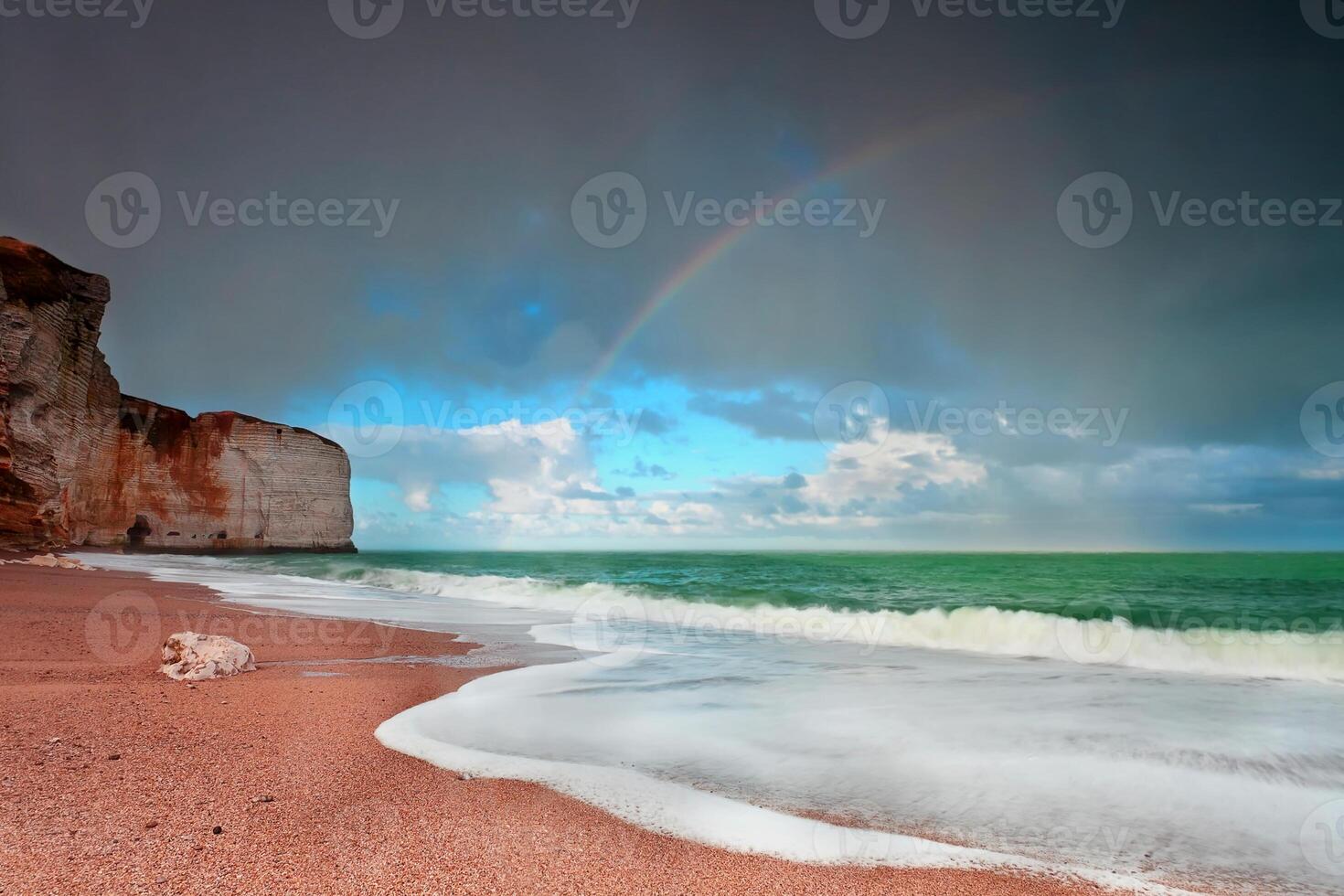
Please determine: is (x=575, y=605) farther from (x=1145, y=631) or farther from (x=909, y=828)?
(x=909, y=828)

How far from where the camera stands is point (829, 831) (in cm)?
295

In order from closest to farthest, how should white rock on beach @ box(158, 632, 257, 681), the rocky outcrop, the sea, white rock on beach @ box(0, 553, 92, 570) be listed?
the sea
white rock on beach @ box(158, 632, 257, 681)
white rock on beach @ box(0, 553, 92, 570)
the rocky outcrop

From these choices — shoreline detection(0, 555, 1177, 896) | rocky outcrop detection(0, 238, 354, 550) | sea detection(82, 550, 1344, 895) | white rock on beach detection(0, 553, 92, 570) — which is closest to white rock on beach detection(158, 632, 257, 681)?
shoreline detection(0, 555, 1177, 896)

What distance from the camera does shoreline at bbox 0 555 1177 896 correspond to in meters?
2.22

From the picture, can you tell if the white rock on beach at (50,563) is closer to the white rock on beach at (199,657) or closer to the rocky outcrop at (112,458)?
the rocky outcrop at (112,458)

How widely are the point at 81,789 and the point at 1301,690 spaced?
10707 millimetres

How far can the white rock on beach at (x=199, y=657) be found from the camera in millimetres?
5191

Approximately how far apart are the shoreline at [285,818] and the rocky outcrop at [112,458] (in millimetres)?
23046

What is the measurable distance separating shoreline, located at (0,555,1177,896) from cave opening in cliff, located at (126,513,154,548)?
140 ft

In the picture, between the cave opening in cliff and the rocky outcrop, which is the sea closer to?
the rocky outcrop

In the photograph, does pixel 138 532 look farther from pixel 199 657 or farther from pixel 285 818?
pixel 285 818

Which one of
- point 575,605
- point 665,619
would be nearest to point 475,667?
point 665,619

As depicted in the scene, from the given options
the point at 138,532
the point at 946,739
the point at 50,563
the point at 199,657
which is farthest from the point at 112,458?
the point at 946,739

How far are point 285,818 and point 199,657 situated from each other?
11.6 feet
